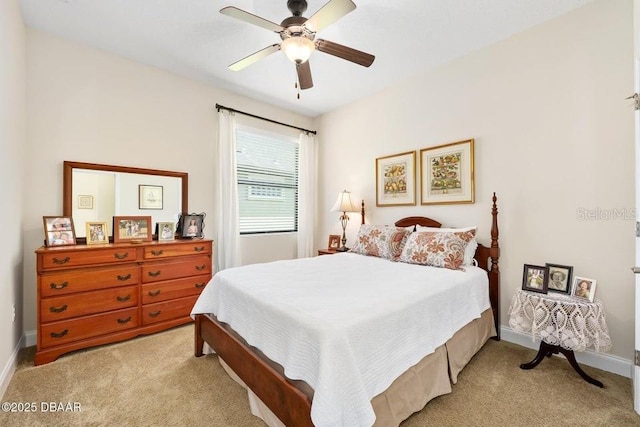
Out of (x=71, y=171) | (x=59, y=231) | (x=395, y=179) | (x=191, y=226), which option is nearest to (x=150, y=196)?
(x=191, y=226)

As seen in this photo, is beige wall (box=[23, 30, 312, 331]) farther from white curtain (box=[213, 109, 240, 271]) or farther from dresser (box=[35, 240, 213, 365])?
dresser (box=[35, 240, 213, 365])

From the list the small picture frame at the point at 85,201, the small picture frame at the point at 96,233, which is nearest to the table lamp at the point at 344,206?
the small picture frame at the point at 96,233

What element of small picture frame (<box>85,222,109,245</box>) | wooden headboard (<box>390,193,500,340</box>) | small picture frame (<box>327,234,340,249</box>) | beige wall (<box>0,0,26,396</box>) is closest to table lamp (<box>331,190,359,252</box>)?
small picture frame (<box>327,234,340,249</box>)

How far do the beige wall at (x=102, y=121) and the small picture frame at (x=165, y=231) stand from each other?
396mm

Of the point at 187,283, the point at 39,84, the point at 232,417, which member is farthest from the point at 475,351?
the point at 39,84

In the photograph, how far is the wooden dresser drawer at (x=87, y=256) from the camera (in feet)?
7.07

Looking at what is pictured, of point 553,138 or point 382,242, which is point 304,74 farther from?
point 553,138

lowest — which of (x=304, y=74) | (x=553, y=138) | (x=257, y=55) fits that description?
(x=553, y=138)

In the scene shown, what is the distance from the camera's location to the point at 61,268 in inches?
86.4

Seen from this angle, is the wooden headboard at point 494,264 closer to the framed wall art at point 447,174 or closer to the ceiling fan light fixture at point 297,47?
the framed wall art at point 447,174

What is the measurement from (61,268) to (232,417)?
1833 millimetres

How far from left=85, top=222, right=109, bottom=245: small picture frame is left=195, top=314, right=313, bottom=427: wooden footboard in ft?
4.68

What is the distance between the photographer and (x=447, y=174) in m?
2.99

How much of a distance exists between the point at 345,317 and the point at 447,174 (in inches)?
90.2
